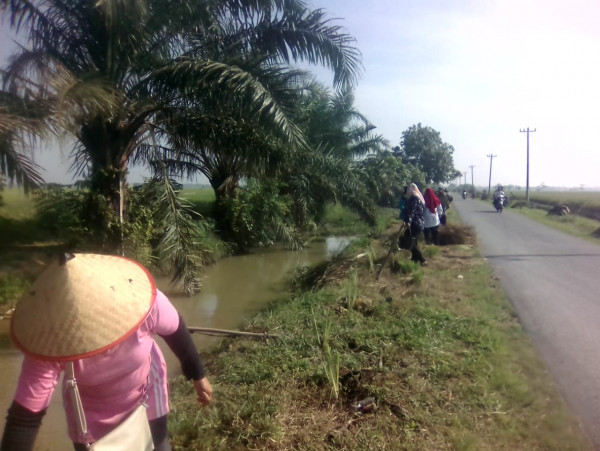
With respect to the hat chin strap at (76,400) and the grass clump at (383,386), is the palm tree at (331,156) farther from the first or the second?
the hat chin strap at (76,400)

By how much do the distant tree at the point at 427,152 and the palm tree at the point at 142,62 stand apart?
25878mm

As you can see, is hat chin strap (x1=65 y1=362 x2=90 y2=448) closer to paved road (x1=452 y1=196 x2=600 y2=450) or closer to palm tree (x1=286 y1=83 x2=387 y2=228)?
paved road (x1=452 y1=196 x2=600 y2=450)

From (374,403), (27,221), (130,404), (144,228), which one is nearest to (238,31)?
(144,228)

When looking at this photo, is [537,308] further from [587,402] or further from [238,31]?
[238,31]

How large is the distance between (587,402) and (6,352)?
5.89 m

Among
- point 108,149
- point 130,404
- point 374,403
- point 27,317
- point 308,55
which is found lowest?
point 374,403

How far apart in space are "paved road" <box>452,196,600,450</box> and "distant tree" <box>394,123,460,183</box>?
70.5 feet

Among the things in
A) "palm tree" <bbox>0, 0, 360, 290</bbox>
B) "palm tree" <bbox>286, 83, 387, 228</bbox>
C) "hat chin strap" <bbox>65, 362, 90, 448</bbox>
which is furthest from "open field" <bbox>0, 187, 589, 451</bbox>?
"palm tree" <bbox>286, 83, 387, 228</bbox>

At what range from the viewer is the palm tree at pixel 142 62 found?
21.4 ft

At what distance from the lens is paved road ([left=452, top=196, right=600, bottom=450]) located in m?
4.07

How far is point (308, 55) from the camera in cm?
827

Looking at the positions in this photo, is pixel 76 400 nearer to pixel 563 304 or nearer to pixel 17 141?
pixel 17 141

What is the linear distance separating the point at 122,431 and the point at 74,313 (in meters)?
0.52

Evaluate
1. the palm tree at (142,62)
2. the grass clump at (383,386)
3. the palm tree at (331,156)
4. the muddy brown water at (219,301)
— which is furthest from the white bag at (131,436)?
the palm tree at (331,156)
